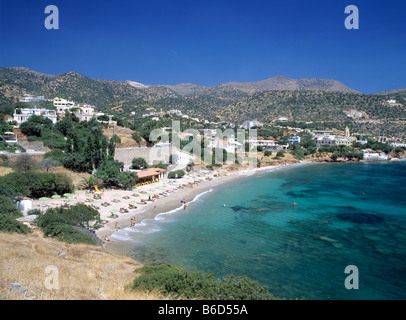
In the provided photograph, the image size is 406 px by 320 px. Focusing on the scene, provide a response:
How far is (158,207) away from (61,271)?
16.1m

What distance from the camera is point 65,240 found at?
1328 cm

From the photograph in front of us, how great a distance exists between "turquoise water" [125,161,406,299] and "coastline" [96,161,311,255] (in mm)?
982

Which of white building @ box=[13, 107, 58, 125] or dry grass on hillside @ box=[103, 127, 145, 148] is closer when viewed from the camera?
white building @ box=[13, 107, 58, 125]

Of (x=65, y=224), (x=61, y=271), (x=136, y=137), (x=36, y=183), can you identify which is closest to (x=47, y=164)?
(x=36, y=183)

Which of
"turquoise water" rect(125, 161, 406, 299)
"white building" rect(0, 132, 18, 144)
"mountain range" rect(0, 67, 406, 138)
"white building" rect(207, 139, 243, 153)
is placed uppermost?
"mountain range" rect(0, 67, 406, 138)

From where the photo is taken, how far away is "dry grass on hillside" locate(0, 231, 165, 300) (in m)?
7.06

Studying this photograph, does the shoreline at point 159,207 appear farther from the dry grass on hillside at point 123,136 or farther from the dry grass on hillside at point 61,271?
the dry grass on hillside at point 123,136

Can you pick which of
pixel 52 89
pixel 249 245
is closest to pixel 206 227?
pixel 249 245

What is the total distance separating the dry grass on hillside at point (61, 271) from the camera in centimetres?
→ 706

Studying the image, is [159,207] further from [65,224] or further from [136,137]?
[136,137]

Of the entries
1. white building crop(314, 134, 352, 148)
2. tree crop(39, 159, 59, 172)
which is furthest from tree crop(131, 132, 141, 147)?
white building crop(314, 134, 352, 148)

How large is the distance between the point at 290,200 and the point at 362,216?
697cm

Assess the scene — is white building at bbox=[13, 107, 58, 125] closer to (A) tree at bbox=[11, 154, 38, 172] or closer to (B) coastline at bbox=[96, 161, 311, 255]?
(A) tree at bbox=[11, 154, 38, 172]
